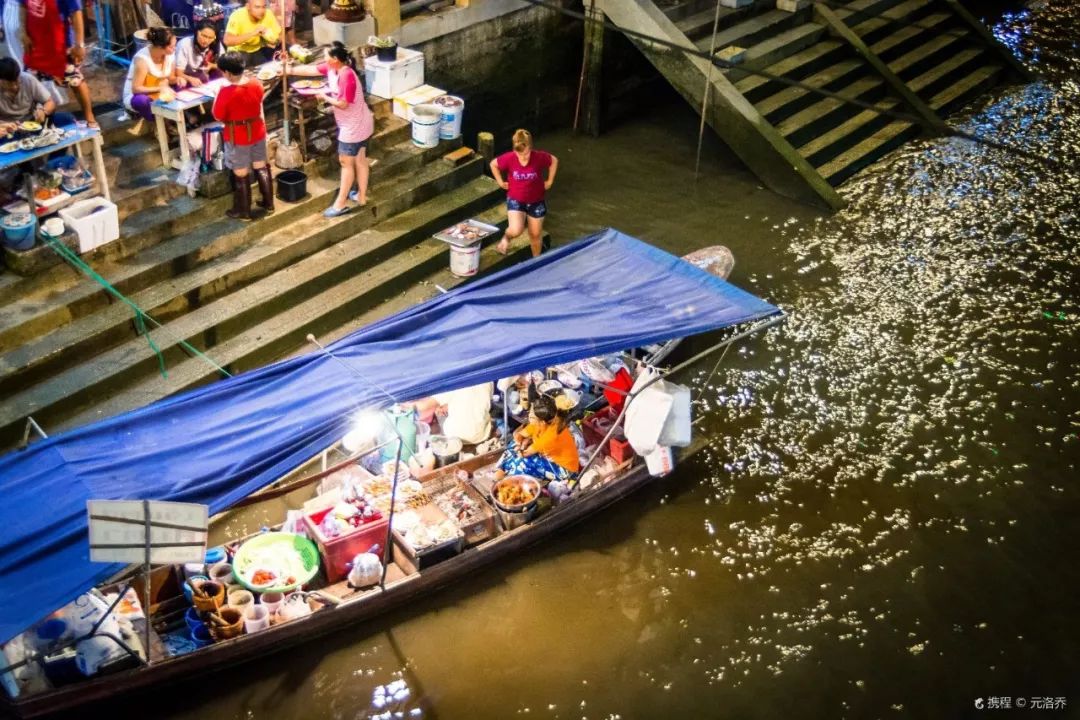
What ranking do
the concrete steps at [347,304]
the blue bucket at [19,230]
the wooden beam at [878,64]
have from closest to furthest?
1. the blue bucket at [19,230]
2. the concrete steps at [347,304]
3. the wooden beam at [878,64]

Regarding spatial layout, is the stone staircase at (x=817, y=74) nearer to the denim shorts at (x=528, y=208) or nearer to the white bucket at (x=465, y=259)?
the denim shorts at (x=528, y=208)

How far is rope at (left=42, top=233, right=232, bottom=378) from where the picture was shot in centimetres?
961

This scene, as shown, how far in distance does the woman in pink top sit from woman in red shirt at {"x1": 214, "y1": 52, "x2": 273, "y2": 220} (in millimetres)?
837

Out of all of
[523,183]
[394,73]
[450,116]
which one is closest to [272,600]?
[523,183]

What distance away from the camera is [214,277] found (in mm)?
10367

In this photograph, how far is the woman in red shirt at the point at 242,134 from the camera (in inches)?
394

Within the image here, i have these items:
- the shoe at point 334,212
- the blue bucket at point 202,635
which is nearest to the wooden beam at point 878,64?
the shoe at point 334,212

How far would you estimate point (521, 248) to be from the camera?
40.5ft

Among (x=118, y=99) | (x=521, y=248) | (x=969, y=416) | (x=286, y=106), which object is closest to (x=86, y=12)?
(x=118, y=99)

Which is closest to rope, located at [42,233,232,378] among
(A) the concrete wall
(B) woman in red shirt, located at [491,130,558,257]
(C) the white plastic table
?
(C) the white plastic table

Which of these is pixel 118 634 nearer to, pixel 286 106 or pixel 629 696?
pixel 629 696

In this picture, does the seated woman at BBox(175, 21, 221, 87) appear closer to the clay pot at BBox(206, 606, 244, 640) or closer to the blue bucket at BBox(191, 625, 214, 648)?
the clay pot at BBox(206, 606, 244, 640)

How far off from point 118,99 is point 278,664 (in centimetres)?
701

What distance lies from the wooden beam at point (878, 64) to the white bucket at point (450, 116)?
7115 millimetres
